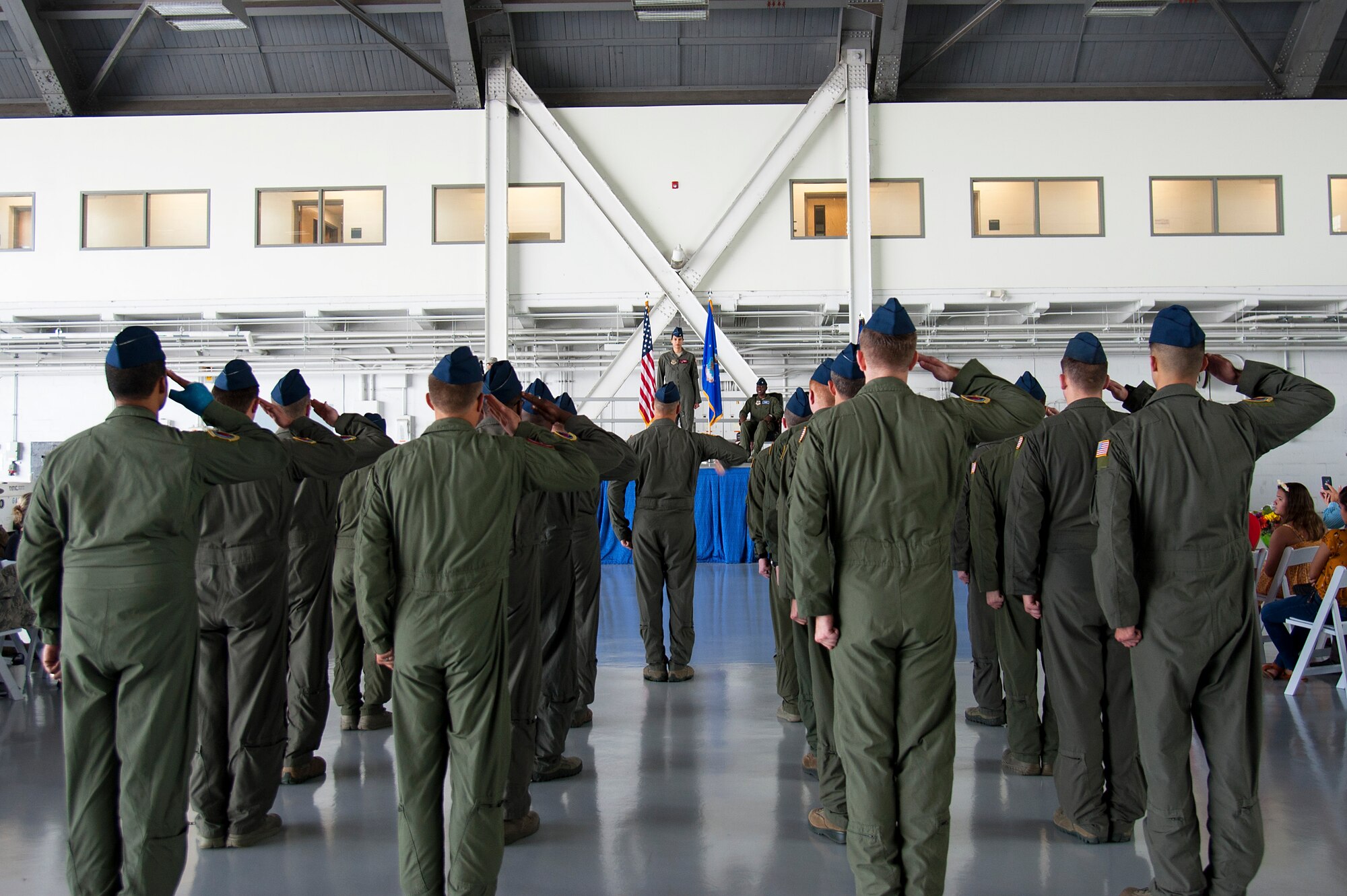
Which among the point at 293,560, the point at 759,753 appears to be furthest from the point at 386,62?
the point at 759,753

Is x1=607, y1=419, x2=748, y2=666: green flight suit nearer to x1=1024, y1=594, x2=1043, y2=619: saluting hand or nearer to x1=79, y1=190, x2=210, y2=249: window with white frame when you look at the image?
x1=1024, y1=594, x2=1043, y2=619: saluting hand

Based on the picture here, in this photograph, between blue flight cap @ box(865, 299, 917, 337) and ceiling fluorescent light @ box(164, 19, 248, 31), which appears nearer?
blue flight cap @ box(865, 299, 917, 337)

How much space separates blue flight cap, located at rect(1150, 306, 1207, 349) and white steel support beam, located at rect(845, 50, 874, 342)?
39.3 ft

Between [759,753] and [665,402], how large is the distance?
2.76 m

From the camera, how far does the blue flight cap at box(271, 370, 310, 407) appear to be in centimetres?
412

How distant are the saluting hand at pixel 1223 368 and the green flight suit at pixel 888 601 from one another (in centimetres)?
94

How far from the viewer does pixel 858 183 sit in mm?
14984

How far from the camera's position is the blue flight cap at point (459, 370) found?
3066 millimetres

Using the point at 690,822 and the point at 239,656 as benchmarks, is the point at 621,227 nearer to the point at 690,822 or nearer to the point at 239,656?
the point at 239,656

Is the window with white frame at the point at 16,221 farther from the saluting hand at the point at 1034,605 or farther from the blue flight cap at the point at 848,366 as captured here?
the saluting hand at the point at 1034,605

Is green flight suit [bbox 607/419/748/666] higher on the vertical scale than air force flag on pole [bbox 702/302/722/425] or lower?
lower

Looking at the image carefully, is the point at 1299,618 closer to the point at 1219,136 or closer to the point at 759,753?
the point at 759,753

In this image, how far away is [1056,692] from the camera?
12.1 ft

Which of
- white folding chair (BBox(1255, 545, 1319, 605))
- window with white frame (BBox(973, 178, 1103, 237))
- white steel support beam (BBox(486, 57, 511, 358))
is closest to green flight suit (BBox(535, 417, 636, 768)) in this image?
white folding chair (BBox(1255, 545, 1319, 605))
